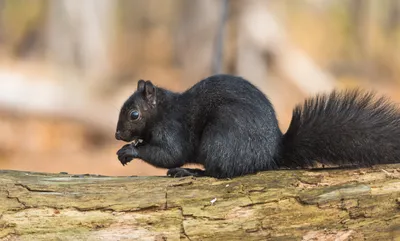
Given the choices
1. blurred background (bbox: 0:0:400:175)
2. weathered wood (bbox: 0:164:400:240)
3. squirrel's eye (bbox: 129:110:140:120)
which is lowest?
weathered wood (bbox: 0:164:400:240)

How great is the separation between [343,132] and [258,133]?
0.49 metres

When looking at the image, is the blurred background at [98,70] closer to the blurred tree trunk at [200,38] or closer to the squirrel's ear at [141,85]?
the blurred tree trunk at [200,38]

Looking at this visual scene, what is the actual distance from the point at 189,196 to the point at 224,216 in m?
0.23

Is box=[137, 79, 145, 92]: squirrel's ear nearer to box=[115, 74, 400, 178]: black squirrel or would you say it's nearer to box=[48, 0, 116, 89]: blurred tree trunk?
box=[115, 74, 400, 178]: black squirrel

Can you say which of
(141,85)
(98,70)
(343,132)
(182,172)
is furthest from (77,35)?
(343,132)

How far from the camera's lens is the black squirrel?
12.6 ft

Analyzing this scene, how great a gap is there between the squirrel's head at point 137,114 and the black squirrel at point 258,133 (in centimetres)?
12

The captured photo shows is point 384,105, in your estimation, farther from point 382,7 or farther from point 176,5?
point 382,7

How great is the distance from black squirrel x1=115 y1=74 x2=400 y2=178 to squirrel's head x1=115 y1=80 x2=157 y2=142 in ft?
0.40

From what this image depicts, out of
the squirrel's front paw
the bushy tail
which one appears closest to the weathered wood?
the bushy tail

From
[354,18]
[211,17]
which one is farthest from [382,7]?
[211,17]

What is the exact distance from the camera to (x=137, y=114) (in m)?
4.30

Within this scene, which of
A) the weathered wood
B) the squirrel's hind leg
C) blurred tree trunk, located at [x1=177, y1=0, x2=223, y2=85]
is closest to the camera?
the weathered wood

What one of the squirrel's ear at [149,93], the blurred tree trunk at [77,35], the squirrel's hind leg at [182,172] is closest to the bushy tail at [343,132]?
the squirrel's hind leg at [182,172]
